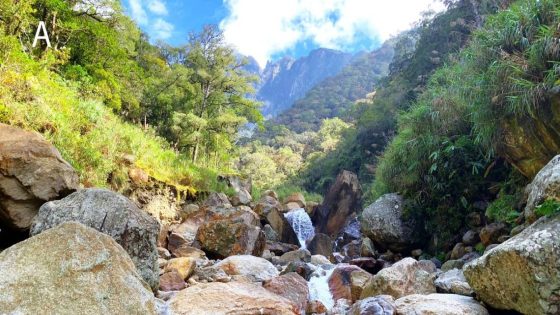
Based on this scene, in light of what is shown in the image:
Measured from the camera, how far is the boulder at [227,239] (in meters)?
8.70

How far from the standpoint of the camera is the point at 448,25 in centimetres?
2495

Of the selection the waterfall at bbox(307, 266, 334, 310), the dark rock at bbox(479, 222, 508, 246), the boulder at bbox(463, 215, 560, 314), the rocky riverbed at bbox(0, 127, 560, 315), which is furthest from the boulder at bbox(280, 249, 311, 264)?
the boulder at bbox(463, 215, 560, 314)

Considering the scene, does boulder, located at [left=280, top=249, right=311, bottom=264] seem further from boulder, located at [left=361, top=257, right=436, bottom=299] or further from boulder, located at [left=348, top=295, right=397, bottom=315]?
boulder, located at [left=348, top=295, right=397, bottom=315]

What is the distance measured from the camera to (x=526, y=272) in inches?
144

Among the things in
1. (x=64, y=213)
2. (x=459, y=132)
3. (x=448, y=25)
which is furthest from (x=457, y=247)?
(x=448, y=25)

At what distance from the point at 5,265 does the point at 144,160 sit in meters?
9.90

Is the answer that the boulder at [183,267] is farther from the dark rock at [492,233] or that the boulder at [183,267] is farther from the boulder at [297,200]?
the boulder at [297,200]

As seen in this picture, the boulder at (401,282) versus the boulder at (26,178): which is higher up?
the boulder at (26,178)

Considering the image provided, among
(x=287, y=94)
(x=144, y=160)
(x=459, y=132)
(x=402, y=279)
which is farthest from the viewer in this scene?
(x=287, y=94)

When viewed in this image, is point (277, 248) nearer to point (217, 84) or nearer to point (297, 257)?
point (297, 257)

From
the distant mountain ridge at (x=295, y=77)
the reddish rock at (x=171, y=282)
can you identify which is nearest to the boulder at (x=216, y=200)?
the reddish rock at (x=171, y=282)

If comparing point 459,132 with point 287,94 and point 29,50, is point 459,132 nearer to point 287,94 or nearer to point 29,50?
point 29,50

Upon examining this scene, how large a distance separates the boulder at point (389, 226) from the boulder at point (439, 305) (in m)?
5.28

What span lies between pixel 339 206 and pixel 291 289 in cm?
1052
